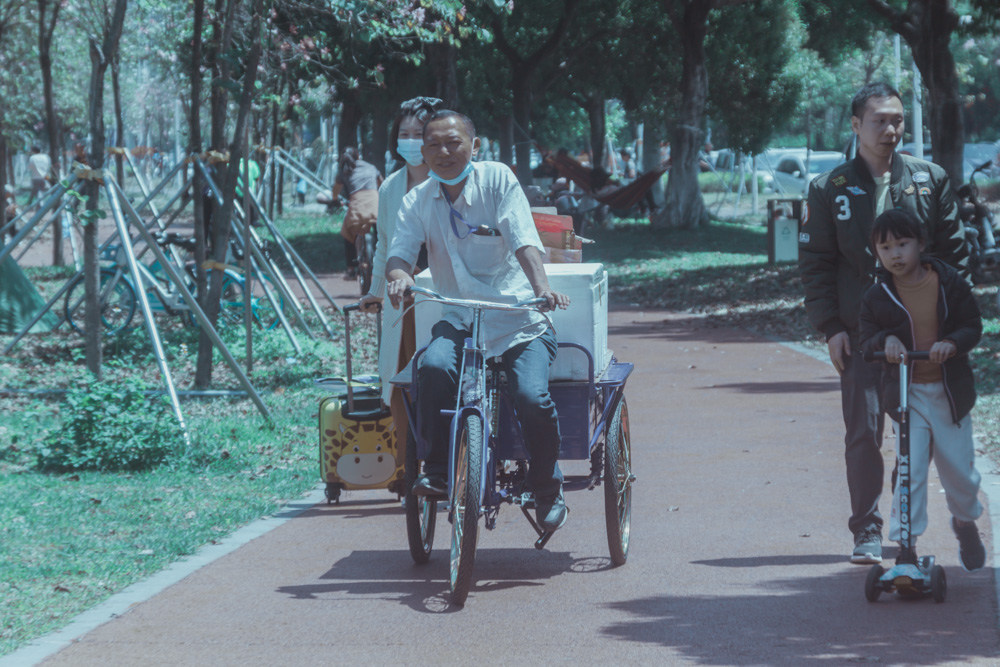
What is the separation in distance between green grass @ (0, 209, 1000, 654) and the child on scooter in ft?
9.97

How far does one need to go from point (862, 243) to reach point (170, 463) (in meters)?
4.42

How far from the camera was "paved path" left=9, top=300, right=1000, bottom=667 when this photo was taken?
14.7 feet

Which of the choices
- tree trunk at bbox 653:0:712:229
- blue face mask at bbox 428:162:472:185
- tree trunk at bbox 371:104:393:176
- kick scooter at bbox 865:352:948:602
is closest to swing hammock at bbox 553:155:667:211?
tree trunk at bbox 653:0:712:229

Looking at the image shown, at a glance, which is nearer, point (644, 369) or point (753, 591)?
point (753, 591)

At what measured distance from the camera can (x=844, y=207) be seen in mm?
5422

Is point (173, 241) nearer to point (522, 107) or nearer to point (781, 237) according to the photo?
point (781, 237)

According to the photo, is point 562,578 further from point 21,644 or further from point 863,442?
point 21,644

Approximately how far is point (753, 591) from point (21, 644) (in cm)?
262

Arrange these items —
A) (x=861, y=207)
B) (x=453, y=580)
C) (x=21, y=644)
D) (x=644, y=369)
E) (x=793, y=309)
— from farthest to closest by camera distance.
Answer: (x=793, y=309)
(x=644, y=369)
(x=861, y=207)
(x=453, y=580)
(x=21, y=644)

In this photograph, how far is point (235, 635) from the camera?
15.6 feet

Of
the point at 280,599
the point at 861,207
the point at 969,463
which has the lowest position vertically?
the point at 280,599

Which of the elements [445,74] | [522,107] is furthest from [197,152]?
[522,107]

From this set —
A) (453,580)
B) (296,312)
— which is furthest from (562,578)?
(296,312)

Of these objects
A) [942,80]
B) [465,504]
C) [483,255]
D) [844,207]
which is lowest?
[465,504]
